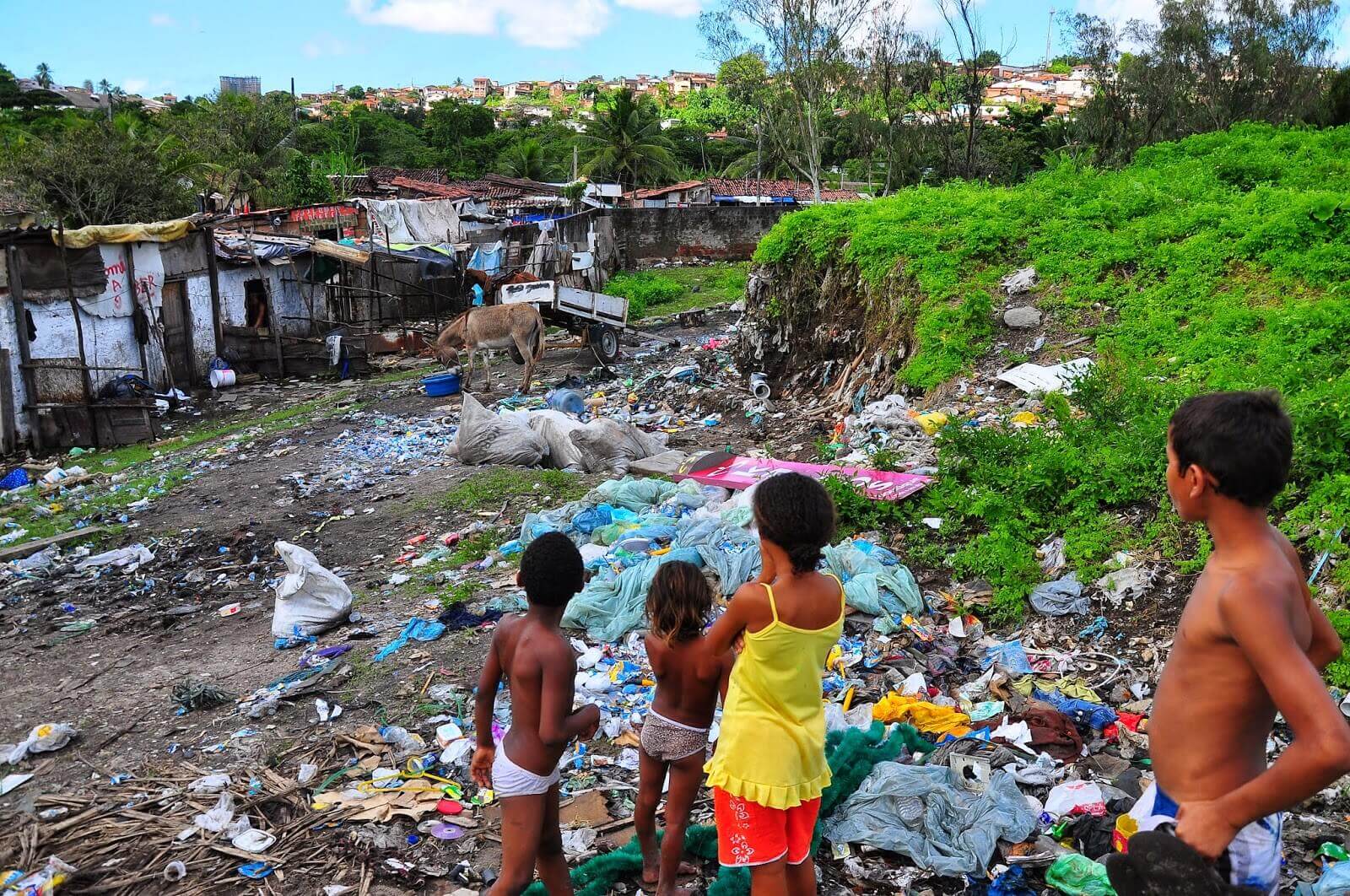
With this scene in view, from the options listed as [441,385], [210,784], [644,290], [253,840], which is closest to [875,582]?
[253,840]

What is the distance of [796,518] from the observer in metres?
2.50

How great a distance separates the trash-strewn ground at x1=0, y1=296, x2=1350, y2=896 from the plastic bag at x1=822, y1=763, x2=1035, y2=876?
16 mm

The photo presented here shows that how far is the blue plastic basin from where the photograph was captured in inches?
561

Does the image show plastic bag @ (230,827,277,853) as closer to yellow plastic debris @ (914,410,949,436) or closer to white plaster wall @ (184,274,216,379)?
yellow plastic debris @ (914,410,949,436)

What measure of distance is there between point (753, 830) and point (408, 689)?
2.95 m

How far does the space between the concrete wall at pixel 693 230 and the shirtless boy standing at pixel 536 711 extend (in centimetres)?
2720

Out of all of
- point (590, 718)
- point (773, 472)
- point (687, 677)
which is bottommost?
point (773, 472)

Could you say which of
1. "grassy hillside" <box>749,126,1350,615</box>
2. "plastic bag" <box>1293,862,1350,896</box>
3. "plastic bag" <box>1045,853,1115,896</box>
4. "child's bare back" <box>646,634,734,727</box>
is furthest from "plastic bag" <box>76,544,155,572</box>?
"plastic bag" <box>1293,862,1350,896</box>

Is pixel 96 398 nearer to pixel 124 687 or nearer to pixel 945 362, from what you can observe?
pixel 124 687

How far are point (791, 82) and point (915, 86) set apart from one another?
4.08 m

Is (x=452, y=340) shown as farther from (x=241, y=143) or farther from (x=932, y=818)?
(x=241, y=143)

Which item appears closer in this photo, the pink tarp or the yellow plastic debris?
the pink tarp

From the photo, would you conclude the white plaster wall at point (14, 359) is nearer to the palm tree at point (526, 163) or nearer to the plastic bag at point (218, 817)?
the plastic bag at point (218, 817)

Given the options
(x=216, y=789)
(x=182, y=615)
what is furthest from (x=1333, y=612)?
(x=182, y=615)
